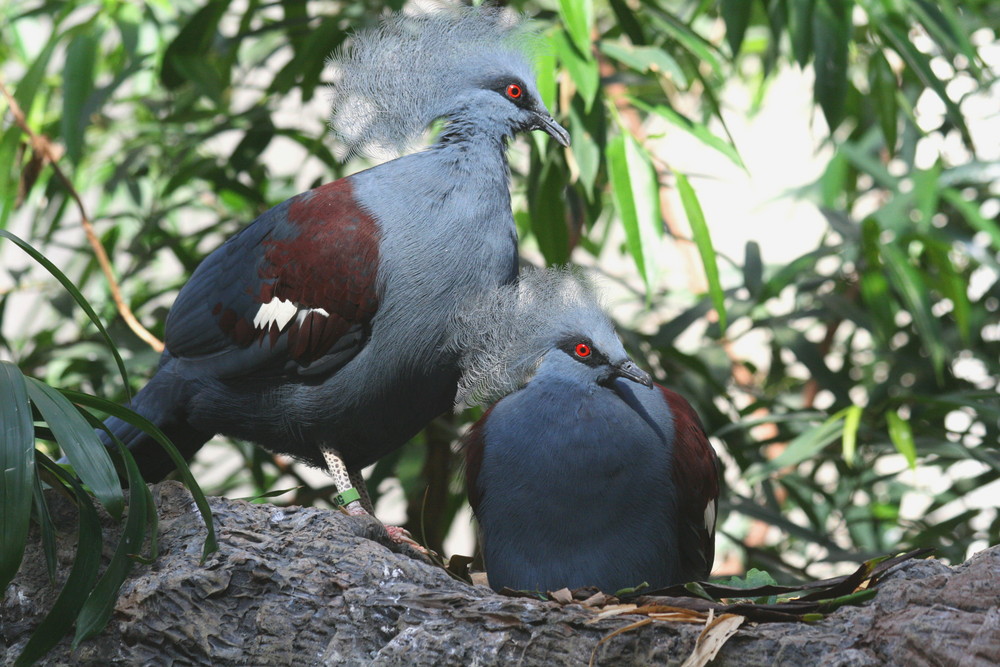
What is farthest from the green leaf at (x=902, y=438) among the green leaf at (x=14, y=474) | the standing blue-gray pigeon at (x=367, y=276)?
the green leaf at (x=14, y=474)

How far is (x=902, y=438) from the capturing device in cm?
246

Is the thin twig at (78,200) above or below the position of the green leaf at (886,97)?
below

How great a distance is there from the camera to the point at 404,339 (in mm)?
1703

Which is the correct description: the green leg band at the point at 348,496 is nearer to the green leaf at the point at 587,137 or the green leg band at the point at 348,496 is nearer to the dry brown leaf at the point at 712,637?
the dry brown leaf at the point at 712,637

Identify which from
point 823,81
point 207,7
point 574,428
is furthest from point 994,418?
point 207,7

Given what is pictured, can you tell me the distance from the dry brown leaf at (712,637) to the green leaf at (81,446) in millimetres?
674

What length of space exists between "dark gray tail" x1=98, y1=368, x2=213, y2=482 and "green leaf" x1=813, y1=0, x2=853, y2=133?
5.01 ft

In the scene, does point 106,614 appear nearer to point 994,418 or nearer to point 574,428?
point 574,428

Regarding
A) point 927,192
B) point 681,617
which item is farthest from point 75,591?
point 927,192

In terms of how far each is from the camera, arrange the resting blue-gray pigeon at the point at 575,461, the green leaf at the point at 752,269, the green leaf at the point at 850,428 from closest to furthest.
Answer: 1. the resting blue-gray pigeon at the point at 575,461
2. the green leaf at the point at 850,428
3. the green leaf at the point at 752,269

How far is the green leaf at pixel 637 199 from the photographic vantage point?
87.9 inches

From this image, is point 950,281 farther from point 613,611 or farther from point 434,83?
point 613,611

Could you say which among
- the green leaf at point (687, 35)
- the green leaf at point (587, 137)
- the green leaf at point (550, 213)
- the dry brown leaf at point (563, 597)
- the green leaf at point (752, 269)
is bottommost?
the dry brown leaf at point (563, 597)

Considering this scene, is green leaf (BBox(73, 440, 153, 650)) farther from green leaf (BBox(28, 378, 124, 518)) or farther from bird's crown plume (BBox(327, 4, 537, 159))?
bird's crown plume (BBox(327, 4, 537, 159))
